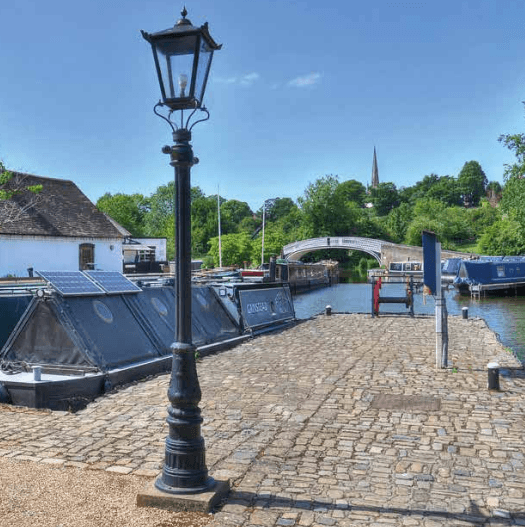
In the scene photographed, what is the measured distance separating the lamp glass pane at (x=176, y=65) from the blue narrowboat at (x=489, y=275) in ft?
138

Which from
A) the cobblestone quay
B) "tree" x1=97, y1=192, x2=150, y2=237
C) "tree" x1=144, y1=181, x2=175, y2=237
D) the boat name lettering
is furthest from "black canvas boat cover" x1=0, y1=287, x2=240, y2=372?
"tree" x1=144, y1=181, x2=175, y2=237

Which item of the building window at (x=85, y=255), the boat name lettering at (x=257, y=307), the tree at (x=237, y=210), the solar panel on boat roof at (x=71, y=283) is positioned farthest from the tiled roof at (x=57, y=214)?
the tree at (x=237, y=210)

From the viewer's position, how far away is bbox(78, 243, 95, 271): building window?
32.6 meters

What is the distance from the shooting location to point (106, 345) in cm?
918

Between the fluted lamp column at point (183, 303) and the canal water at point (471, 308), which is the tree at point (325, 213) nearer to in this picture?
the canal water at point (471, 308)

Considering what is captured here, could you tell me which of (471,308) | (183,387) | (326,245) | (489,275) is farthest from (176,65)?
(326,245)

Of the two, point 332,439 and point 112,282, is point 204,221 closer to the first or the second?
point 112,282

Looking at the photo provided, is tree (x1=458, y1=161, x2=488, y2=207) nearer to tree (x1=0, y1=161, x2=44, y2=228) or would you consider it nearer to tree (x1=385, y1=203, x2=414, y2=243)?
tree (x1=385, y1=203, x2=414, y2=243)

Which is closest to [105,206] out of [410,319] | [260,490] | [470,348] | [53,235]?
[53,235]

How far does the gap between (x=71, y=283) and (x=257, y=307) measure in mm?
7044

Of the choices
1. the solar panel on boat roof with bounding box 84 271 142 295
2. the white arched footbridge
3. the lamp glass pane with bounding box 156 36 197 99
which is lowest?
the solar panel on boat roof with bounding box 84 271 142 295

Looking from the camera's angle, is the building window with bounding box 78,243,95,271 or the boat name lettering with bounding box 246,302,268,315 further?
the building window with bounding box 78,243,95,271

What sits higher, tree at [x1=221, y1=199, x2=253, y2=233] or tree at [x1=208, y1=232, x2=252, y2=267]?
tree at [x1=221, y1=199, x2=253, y2=233]

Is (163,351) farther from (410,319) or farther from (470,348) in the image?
(410,319)
